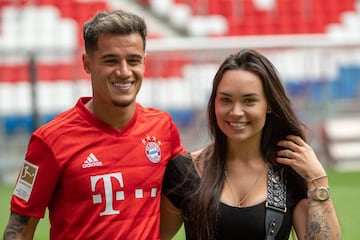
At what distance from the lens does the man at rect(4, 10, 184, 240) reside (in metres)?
4.05

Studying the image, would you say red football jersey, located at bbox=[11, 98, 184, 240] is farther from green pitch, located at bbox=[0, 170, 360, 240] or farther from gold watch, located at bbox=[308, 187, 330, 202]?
green pitch, located at bbox=[0, 170, 360, 240]

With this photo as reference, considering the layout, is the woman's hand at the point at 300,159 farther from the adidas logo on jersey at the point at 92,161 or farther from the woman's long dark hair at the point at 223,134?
the adidas logo on jersey at the point at 92,161

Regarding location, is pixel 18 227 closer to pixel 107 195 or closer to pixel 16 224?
pixel 16 224

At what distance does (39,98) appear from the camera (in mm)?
12203

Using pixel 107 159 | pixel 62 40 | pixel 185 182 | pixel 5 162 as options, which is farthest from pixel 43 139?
pixel 62 40

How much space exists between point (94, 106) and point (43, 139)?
0.99 ft

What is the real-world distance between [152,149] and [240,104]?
0.49 meters

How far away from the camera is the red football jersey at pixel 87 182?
4.06m

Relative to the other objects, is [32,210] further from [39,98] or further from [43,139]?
[39,98]

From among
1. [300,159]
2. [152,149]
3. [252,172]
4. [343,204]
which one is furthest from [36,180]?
[343,204]

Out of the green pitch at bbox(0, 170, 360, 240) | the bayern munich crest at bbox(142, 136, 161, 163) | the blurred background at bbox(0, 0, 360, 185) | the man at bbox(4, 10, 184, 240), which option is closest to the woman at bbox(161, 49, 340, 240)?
the bayern munich crest at bbox(142, 136, 161, 163)

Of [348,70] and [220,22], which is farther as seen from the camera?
[220,22]

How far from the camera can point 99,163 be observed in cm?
411

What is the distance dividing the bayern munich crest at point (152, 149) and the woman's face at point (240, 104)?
35 centimetres
